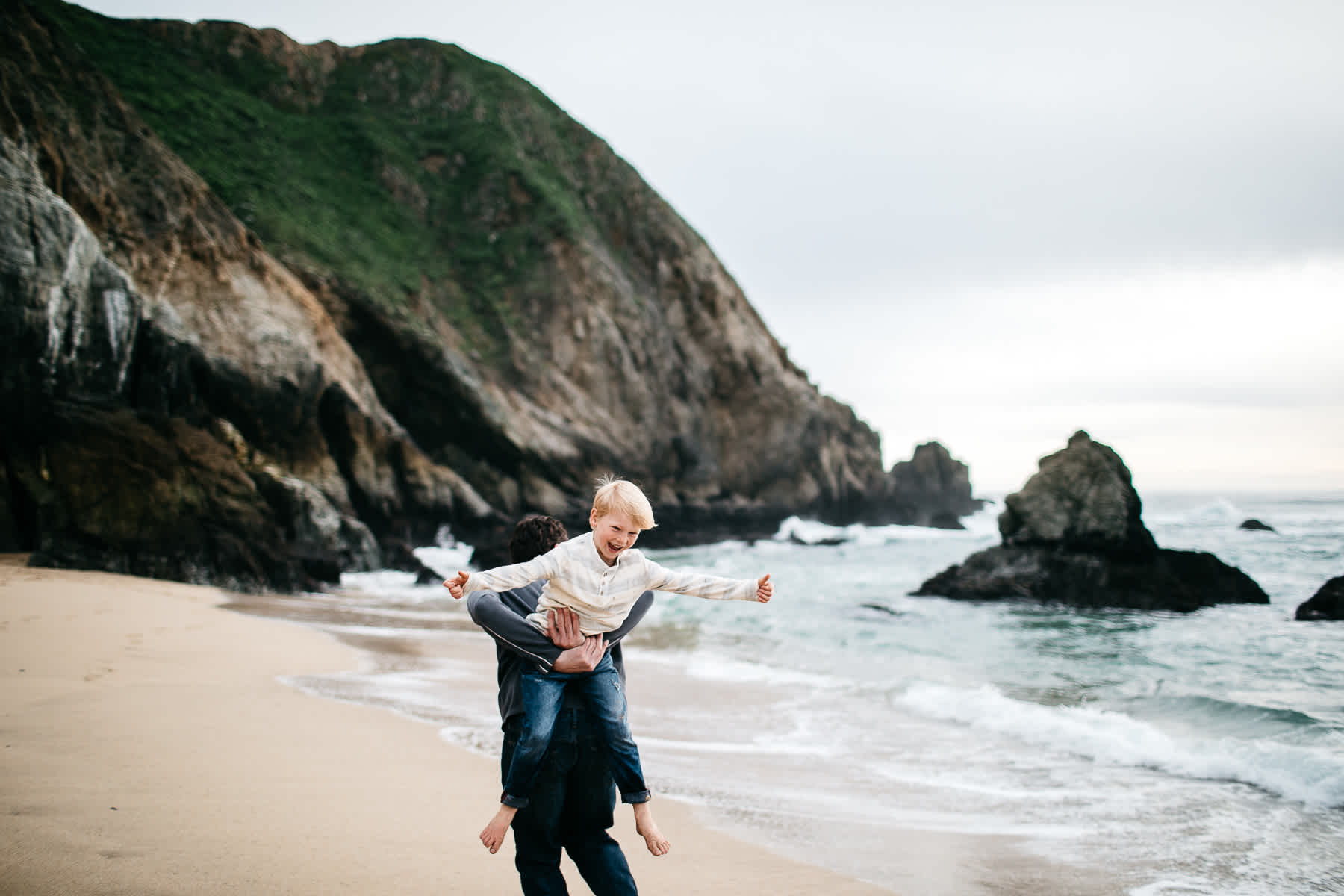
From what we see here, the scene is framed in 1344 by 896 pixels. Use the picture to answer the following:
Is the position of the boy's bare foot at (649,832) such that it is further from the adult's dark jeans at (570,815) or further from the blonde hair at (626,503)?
the blonde hair at (626,503)

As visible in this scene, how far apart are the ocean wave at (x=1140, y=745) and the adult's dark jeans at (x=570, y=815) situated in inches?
202

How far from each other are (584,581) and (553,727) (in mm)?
428

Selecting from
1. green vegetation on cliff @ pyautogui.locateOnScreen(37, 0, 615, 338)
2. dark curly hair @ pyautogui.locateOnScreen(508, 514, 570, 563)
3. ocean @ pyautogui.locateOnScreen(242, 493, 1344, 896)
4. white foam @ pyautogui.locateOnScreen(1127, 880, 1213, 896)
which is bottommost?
ocean @ pyautogui.locateOnScreen(242, 493, 1344, 896)

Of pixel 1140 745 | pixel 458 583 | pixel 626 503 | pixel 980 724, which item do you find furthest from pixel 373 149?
pixel 626 503

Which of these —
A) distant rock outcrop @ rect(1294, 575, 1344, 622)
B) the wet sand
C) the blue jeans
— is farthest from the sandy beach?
distant rock outcrop @ rect(1294, 575, 1344, 622)

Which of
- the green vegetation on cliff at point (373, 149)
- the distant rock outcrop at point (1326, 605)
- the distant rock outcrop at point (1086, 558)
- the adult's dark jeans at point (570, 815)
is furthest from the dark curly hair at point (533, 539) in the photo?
the green vegetation on cliff at point (373, 149)

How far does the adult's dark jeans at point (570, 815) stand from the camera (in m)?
2.44

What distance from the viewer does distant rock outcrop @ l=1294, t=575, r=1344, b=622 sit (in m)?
13.7

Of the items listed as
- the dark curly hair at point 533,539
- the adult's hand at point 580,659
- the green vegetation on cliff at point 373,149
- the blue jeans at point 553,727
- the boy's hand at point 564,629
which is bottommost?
the blue jeans at point 553,727

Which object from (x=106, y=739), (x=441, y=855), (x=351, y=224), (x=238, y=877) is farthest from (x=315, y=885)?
(x=351, y=224)

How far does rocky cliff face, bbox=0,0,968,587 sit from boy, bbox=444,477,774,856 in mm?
12242

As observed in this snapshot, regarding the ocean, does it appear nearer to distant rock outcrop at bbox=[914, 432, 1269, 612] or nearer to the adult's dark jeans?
distant rock outcrop at bbox=[914, 432, 1269, 612]

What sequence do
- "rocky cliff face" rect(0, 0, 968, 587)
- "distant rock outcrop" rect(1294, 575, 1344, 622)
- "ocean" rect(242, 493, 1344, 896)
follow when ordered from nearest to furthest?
"ocean" rect(242, 493, 1344, 896), "rocky cliff face" rect(0, 0, 968, 587), "distant rock outcrop" rect(1294, 575, 1344, 622)

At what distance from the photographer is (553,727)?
2453 millimetres
